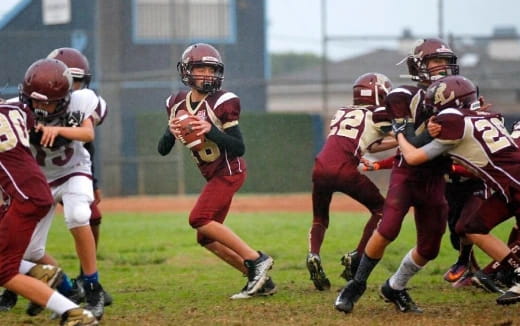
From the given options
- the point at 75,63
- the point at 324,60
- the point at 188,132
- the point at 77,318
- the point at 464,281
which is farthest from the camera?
the point at 324,60

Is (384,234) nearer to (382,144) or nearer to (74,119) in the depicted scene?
(382,144)

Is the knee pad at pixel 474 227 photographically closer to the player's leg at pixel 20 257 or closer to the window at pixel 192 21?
the player's leg at pixel 20 257

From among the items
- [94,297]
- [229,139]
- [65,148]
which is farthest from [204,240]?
[65,148]

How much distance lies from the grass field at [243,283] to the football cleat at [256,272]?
0.41 ft

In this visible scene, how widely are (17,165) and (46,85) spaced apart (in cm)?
55

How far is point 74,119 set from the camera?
20.6 feet

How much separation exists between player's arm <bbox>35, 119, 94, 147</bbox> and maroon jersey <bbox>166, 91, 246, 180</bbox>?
122 cm

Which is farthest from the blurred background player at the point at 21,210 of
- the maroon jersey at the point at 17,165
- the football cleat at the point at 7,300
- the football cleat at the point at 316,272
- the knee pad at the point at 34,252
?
the football cleat at the point at 316,272

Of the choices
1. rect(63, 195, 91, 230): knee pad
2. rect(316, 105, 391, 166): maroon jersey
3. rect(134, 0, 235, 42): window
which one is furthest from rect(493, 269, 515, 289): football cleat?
rect(134, 0, 235, 42): window

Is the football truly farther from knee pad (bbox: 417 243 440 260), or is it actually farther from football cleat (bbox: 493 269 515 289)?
football cleat (bbox: 493 269 515 289)

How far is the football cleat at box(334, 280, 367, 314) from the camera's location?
6.36m

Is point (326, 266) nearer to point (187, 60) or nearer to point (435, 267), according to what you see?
point (435, 267)

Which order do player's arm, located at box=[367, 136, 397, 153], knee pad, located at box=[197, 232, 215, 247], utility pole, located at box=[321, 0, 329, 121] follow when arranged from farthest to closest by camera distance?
utility pole, located at box=[321, 0, 329, 121], player's arm, located at box=[367, 136, 397, 153], knee pad, located at box=[197, 232, 215, 247]

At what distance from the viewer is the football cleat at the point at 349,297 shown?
20.9 ft
